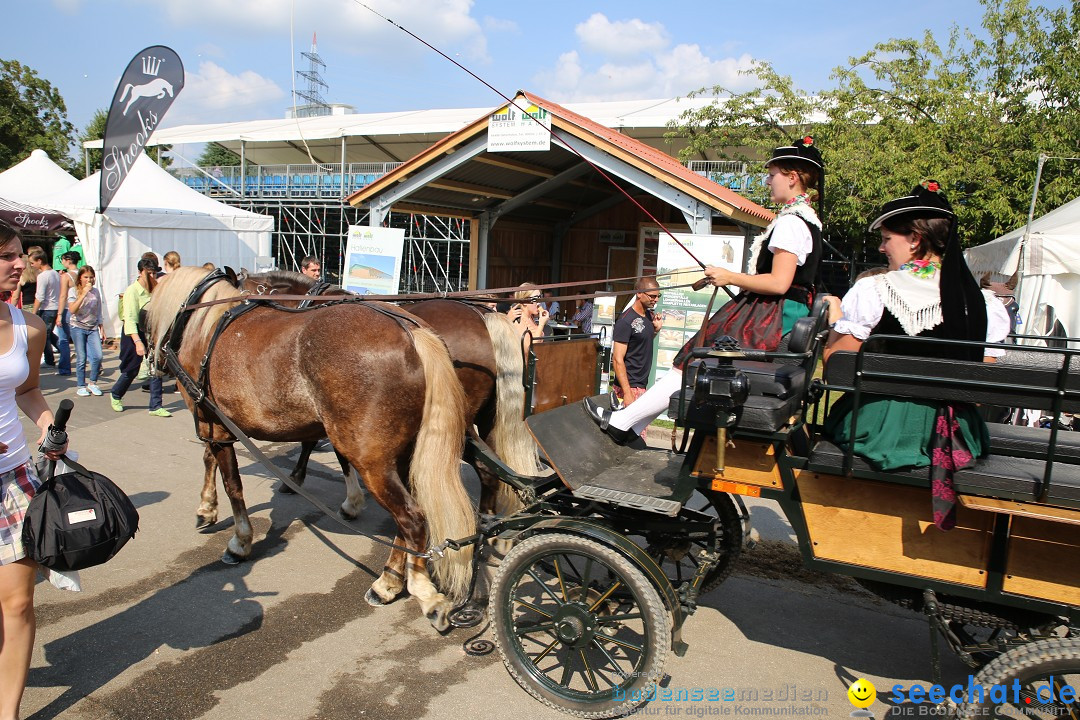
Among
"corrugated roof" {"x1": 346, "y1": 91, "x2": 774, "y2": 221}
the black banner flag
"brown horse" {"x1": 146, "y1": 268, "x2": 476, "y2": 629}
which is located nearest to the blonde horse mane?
"brown horse" {"x1": 146, "y1": 268, "x2": 476, "y2": 629}

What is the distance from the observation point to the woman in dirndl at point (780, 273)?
2814mm

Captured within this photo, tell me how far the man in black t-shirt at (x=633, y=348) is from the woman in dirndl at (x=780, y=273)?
2.01m

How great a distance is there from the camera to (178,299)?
4.43 metres

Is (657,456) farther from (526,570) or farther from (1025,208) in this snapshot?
(1025,208)

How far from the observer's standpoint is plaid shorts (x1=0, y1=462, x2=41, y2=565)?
2.31m

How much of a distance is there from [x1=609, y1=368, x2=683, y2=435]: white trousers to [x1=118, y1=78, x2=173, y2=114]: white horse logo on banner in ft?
30.5

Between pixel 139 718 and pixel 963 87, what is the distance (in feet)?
48.9

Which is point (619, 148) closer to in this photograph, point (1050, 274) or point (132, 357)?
point (1050, 274)

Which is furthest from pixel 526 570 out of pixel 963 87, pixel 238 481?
pixel 963 87

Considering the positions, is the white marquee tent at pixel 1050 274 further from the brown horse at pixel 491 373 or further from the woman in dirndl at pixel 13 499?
the woman in dirndl at pixel 13 499

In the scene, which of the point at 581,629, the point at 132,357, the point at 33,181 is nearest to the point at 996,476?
the point at 581,629

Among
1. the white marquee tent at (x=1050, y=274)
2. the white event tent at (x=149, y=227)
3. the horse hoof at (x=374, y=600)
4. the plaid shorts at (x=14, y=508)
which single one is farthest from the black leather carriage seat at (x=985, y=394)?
the white event tent at (x=149, y=227)

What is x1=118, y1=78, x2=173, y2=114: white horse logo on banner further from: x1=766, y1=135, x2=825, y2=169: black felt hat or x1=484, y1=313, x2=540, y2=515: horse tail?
x1=766, y1=135, x2=825, y2=169: black felt hat

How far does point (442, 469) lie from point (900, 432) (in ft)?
7.02
